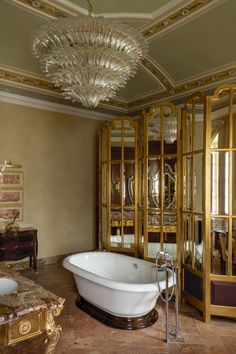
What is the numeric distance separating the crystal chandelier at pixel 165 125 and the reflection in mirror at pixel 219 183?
0.71 metres

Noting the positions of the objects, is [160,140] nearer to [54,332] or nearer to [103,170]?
[103,170]

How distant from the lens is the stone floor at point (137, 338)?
99.4 inches

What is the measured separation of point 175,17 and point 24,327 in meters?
3.11

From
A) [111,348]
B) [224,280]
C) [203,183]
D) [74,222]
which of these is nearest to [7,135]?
[74,222]

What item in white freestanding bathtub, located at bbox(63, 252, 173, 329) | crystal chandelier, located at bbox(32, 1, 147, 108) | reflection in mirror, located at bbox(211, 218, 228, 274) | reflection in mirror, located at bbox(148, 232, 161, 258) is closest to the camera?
crystal chandelier, located at bbox(32, 1, 147, 108)

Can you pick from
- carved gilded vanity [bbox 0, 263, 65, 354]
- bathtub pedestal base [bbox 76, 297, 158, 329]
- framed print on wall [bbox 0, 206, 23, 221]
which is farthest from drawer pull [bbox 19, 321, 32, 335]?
framed print on wall [bbox 0, 206, 23, 221]

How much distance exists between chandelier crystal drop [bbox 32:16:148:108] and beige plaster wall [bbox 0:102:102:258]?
2.53 metres

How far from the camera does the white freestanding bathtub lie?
2809 mm

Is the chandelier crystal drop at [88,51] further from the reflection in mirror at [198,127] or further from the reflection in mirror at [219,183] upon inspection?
the reflection in mirror at [219,183]

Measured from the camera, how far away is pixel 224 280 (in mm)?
3031

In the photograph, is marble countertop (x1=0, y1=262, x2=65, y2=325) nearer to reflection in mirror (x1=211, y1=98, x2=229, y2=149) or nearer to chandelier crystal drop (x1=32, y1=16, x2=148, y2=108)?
chandelier crystal drop (x1=32, y1=16, x2=148, y2=108)

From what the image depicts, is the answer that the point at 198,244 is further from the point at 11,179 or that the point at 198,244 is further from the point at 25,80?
the point at 25,80

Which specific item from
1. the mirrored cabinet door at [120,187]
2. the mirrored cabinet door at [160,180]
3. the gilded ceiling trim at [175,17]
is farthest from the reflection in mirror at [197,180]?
the gilded ceiling trim at [175,17]

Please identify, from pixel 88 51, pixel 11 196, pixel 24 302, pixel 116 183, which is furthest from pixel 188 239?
pixel 11 196
